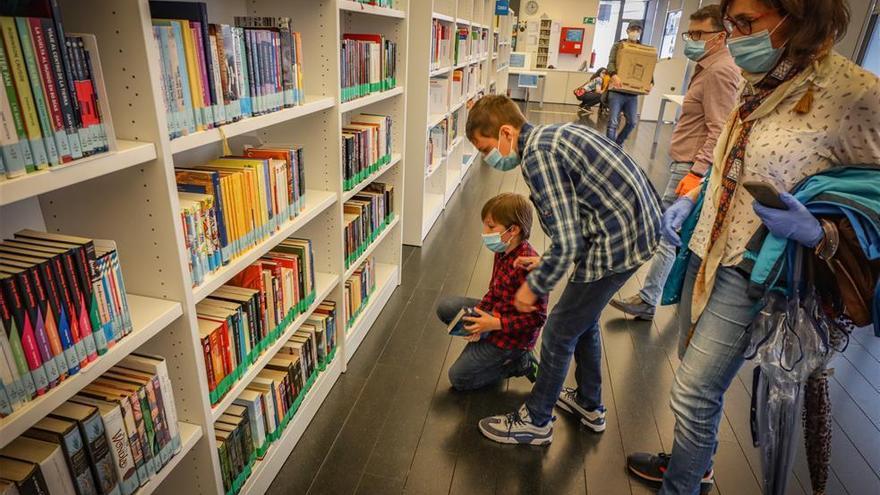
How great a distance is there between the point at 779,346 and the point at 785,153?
496mm

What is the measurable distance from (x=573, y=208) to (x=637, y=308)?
1825mm

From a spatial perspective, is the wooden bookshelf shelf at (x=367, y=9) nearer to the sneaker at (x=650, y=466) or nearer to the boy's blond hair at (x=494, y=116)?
the boy's blond hair at (x=494, y=116)

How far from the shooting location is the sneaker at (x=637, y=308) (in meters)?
3.03

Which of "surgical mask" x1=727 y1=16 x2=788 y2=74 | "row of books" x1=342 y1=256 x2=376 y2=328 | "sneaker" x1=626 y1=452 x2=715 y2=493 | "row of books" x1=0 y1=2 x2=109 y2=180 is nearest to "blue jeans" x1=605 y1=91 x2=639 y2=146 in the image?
"row of books" x1=342 y1=256 x2=376 y2=328

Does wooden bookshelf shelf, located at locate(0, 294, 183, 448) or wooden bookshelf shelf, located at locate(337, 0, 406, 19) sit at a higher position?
wooden bookshelf shelf, located at locate(337, 0, 406, 19)

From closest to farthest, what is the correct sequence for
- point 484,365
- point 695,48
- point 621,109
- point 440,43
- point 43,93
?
1. point 43,93
2. point 484,365
3. point 695,48
4. point 440,43
5. point 621,109

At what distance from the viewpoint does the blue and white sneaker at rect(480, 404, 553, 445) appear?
6.62ft

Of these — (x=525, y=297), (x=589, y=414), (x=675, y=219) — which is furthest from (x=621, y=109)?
(x=525, y=297)

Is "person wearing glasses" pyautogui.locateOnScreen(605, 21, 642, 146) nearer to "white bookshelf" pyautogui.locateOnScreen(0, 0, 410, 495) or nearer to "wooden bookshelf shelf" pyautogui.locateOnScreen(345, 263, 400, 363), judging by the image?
"wooden bookshelf shelf" pyautogui.locateOnScreen(345, 263, 400, 363)

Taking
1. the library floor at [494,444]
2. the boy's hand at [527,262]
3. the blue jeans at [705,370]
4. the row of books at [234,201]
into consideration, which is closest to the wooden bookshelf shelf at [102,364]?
the row of books at [234,201]

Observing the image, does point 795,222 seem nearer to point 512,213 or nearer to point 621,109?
point 512,213

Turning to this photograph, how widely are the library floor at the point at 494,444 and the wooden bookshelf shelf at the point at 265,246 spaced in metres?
0.86

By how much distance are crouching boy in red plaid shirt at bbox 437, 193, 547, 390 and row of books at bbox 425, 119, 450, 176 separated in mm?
2101

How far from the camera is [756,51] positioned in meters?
1.24
